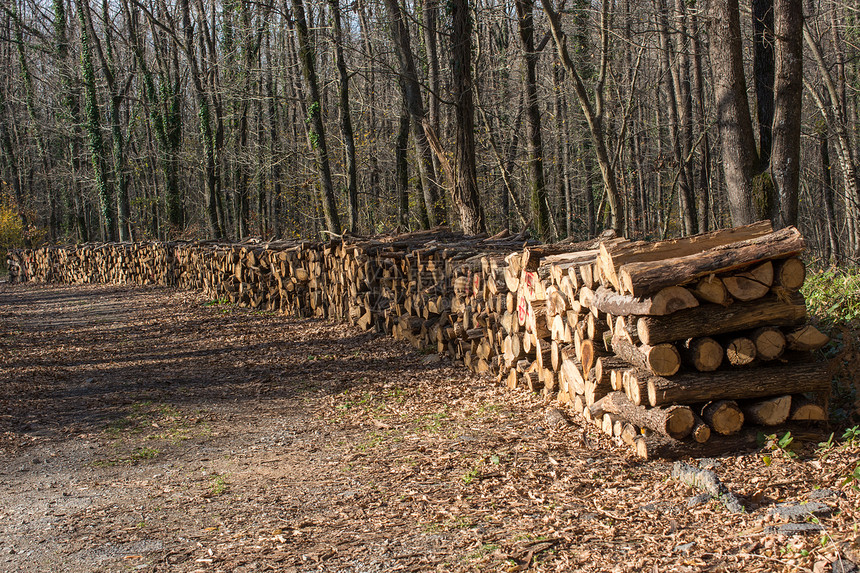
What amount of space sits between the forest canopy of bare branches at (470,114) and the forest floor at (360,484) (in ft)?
16.4

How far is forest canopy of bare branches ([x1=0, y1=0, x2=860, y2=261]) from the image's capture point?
30.5 feet

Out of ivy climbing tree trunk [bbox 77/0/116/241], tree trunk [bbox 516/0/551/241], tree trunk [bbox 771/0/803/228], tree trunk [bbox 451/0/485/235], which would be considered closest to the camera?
tree trunk [bbox 771/0/803/228]

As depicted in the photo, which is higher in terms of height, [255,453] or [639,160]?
[639,160]

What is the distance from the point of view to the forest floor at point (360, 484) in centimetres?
340

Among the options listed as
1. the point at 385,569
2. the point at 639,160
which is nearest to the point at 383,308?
the point at 385,569

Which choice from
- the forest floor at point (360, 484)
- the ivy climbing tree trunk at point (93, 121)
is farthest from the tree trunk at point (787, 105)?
the ivy climbing tree trunk at point (93, 121)

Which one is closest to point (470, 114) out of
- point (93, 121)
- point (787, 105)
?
point (787, 105)

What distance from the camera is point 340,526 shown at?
3.86 meters

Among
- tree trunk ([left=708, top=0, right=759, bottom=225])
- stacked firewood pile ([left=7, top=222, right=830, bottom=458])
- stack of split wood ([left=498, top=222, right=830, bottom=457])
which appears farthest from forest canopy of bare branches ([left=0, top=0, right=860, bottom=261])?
stack of split wood ([left=498, top=222, right=830, bottom=457])

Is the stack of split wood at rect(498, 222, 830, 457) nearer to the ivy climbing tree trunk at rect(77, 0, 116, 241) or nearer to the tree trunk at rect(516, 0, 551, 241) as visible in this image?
the tree trunk at rect(516, 0, 551, 241)

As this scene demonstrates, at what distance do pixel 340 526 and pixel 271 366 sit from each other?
5048mm

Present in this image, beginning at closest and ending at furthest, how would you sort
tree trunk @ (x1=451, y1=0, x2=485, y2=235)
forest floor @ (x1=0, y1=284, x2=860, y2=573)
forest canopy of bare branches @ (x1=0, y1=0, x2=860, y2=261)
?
forest floor @ (x1=0, y1=284, x2=860, y2=573)
forest canopy of bare branches @ (x1=0, y1=0, x2=860, y2=261)
tree trunk @ (x1=451, y1=0, x2=485, y2=235)

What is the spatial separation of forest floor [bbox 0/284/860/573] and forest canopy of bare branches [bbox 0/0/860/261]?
5011mm

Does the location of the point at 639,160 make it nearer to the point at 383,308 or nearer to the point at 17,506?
the point at 383,308
